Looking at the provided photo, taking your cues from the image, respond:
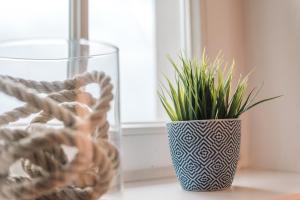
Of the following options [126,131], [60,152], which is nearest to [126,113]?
[126,131]

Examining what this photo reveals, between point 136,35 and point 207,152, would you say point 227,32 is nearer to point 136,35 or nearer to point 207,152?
point 136,35

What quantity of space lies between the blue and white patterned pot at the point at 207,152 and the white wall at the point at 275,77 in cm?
34

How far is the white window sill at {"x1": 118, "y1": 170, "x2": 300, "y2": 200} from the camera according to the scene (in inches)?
28.3

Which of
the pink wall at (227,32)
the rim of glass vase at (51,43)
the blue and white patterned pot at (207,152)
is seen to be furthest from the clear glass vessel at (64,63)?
the pink wall at (227,32)

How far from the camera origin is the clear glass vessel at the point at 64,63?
0.54 metres

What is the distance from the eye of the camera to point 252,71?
119cm

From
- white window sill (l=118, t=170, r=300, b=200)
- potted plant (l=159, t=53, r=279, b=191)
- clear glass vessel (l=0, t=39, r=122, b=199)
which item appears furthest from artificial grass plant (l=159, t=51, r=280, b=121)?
clear glass vessel (l=0, t=39, r=122, b=199)

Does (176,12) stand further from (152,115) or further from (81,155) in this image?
(81,155)

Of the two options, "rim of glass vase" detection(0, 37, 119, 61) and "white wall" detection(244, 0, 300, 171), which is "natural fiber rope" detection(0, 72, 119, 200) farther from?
"white wall" detection(244, 0, 300, 171)

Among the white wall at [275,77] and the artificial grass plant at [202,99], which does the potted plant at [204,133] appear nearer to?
the artificial grass plant at [202,99]

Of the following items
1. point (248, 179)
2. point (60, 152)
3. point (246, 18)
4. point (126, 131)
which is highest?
point (246, 18)

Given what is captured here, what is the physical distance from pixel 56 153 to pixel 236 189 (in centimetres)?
51

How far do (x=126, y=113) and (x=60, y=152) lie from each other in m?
0.63

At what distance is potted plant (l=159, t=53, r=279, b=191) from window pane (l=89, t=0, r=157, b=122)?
9.3 inches
